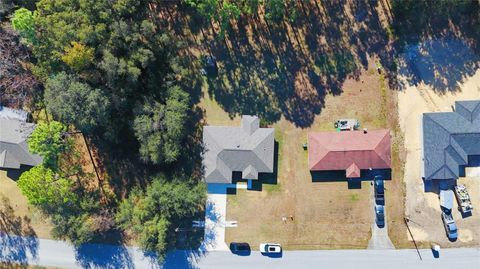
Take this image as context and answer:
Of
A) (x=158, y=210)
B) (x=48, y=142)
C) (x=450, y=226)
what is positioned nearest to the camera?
(x=48, y=142)

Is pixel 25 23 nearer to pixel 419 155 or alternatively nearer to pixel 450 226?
pixel 419 155

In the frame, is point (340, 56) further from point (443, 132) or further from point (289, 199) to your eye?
point (289, 199)

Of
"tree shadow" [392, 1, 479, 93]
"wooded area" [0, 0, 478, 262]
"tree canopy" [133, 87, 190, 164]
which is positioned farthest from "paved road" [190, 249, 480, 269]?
"tree shadow" [392, 1, 479, 93]

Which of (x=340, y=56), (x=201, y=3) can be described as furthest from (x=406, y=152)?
(x=201, y=3)

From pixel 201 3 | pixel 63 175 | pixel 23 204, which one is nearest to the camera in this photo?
pixel 201 3

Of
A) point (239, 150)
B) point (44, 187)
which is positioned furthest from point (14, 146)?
point (239, 150)

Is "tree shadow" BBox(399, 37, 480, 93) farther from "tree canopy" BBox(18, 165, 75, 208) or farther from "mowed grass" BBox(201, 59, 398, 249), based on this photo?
"tree canopy" BBox(18, 165, 75, 208)

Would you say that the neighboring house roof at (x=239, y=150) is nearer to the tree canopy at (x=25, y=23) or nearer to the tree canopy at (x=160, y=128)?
the tree canopy at (x=160, y=128)
